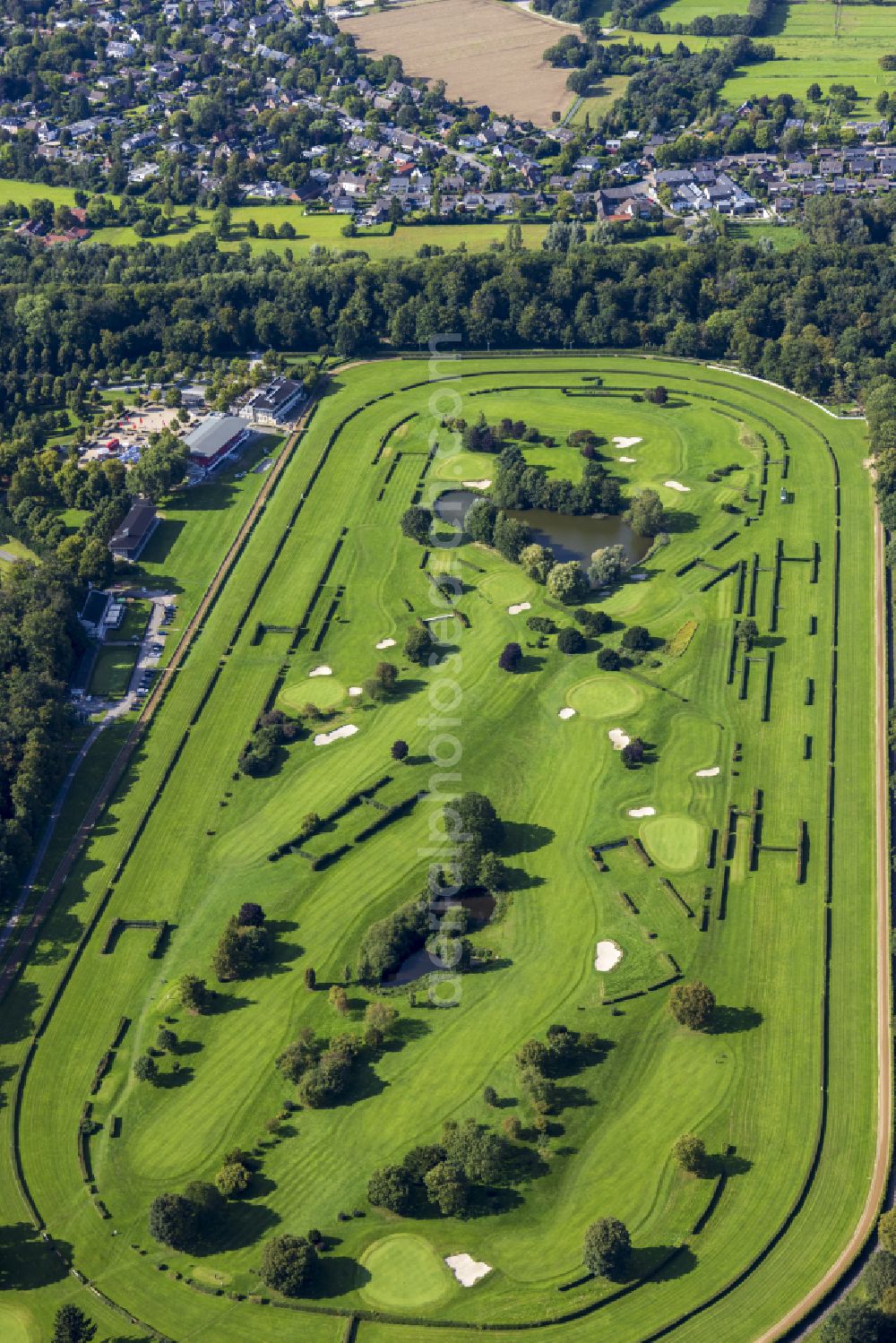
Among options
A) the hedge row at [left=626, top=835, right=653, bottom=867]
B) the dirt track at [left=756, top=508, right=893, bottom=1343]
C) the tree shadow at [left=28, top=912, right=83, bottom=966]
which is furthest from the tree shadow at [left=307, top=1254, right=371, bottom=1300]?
the hedge row at [left=626, top=835, right=653, bottom=867]

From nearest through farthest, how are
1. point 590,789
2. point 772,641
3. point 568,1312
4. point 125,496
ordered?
point 568,1312 → point 590,789 → point 772,641 → point 125,496

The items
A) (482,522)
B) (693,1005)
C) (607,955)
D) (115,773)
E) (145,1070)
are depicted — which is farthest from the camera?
(482,522)

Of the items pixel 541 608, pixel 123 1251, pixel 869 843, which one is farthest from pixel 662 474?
pixel 123 1251

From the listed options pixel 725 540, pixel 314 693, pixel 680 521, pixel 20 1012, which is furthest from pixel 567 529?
pixel 20 1012

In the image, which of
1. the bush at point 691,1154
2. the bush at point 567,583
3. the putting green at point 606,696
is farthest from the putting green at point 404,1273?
the bush at point 567,583

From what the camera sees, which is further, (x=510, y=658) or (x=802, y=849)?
(x=510, y=658)

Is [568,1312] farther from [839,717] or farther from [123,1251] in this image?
[839,717]

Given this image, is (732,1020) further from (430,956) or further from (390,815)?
(390,815)
